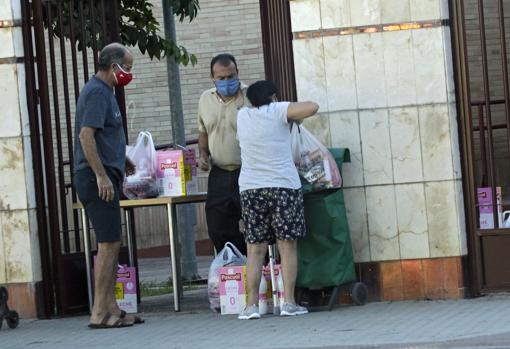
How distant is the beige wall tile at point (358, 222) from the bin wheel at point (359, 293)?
0.27 m

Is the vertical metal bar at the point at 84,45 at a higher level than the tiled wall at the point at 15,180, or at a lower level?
higher

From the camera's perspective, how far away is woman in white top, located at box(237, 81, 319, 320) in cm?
1086

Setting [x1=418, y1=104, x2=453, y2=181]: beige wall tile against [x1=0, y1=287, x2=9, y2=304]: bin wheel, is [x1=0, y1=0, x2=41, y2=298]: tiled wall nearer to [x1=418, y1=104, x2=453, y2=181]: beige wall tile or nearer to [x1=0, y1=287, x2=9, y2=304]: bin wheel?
[x1=0, y1=287, x2=9, y2=304]: bin wheel

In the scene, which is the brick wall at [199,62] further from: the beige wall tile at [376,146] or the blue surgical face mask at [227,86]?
the beige wall tile at [376,146]

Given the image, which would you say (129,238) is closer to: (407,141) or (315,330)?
(407,141)

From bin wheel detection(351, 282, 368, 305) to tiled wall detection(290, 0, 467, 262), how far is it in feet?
0.90

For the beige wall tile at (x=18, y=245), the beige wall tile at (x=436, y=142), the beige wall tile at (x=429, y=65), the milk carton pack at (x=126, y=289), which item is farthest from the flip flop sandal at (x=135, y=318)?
the beige wall tile at (x=429, y=65)

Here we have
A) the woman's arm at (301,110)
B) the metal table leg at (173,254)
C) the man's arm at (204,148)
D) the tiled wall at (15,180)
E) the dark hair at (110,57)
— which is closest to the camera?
the woman's arm at (301,110)

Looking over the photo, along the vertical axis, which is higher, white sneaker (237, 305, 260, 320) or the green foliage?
the green foliage

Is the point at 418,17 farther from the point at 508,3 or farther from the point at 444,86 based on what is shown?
the point at 508,3

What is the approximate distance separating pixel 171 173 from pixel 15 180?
4.15 ft

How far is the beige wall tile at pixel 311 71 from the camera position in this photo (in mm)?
11531

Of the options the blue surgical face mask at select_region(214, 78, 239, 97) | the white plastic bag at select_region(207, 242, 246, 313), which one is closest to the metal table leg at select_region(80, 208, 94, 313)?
the white plastic bag at select_region(207, 242, 246, 313)

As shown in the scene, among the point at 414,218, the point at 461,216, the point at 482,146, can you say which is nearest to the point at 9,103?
the point at 414,218
